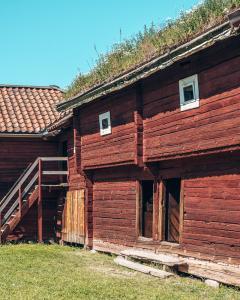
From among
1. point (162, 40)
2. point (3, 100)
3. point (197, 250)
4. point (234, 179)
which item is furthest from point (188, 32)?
point (3, 100)

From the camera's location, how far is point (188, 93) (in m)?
12.4

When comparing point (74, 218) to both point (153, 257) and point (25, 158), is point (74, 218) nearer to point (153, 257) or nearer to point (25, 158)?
point (25, 158)

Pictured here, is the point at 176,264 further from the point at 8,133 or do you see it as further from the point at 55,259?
the point at 8,133

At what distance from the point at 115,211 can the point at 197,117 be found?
561 cm

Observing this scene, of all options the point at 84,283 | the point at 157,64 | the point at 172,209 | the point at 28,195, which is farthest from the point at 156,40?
the point at 28,195

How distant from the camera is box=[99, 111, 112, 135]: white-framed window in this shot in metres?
16.1

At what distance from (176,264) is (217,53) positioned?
16.5 feet

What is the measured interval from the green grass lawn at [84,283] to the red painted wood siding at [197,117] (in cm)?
307

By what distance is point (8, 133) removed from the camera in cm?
2194

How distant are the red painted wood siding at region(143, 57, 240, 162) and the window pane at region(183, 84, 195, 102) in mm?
301

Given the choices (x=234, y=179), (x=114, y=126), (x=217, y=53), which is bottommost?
(x=234, y=179)

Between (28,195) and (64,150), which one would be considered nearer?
(28,195)

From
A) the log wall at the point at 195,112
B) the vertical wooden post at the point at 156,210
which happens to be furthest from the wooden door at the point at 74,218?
the log wall at the point at 195,112

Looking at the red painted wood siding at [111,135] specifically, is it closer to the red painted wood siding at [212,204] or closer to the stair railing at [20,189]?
the red painted wood siding at [212,204]
